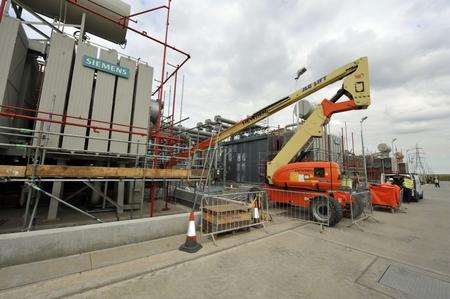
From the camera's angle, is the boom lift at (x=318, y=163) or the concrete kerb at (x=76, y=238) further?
the boom lift at (x=318, y=163)

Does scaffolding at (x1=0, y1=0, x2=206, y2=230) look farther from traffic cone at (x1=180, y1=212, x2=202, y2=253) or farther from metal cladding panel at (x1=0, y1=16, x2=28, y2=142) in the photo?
traffic cone at (x1=180, y1=212, x2=202, y2=253)

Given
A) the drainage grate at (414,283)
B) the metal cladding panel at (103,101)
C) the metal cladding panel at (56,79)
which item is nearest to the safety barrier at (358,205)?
the drainage grate at (414,283)

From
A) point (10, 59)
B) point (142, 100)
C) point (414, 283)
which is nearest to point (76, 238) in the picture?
point (142, 100)

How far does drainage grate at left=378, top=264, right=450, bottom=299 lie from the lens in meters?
3.76

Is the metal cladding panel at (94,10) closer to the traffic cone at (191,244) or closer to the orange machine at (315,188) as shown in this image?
the traffic cone at (191,244)

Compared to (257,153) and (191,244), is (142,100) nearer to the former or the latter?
(191,244)

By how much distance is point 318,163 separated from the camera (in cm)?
923

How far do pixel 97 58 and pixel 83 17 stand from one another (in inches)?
86.7

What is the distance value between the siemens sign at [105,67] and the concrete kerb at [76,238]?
590 cm

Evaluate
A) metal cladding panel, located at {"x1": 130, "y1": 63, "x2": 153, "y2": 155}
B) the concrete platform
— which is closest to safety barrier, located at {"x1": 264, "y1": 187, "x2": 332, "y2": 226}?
the concrete platform

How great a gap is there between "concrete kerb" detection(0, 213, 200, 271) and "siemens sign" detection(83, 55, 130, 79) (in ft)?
19.4

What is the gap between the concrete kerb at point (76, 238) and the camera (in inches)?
165

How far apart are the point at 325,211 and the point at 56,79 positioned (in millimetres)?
10598

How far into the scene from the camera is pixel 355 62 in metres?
8.78
